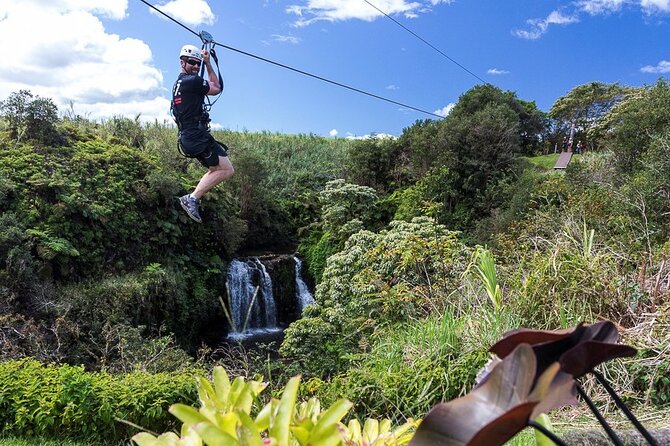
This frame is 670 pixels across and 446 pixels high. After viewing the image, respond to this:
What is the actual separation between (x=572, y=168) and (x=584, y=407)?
27.7 feet

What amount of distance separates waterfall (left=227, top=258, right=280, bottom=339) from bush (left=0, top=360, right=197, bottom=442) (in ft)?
23.8

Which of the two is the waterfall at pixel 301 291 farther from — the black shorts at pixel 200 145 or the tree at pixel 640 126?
the black shorts at pixel 200 145

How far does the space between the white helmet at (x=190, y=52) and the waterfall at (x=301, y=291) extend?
9.58m

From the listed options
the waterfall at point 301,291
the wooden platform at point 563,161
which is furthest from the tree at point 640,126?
the waterfall at point 301,291

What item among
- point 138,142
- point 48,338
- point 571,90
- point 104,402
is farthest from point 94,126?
point 571,90

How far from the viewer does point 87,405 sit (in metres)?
3.46

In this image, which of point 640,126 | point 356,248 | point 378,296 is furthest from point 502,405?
point 640,126

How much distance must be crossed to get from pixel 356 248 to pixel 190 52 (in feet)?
17.5

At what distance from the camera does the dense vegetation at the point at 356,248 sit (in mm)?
→ 3633

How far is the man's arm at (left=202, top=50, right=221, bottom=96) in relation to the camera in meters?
2.96

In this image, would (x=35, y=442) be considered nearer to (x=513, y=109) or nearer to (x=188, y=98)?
(x=188, y=98)

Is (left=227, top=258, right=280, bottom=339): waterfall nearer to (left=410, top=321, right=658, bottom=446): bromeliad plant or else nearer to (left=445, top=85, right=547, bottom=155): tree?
(left=445, top=85, right=547, bottom=155): tree

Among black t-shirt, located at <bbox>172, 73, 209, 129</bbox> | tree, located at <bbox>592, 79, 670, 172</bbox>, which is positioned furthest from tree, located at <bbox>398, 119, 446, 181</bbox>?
black t-shirt, located at <bbox>172, 73, 209, 129</bbox>

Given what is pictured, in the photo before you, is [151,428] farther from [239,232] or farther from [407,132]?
[407,132]
